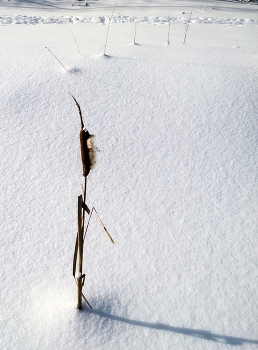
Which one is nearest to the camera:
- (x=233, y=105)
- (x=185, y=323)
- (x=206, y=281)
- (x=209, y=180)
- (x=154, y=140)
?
(x=185, y=323)

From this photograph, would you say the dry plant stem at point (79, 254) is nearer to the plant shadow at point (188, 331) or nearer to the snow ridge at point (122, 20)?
the plant shadow at point (188, 331)

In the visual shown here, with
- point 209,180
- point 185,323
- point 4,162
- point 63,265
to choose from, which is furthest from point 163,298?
point 4,162

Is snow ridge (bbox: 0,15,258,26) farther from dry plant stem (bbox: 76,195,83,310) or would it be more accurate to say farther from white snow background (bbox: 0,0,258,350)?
dry plant stem (bbox: 76,195,83,310)

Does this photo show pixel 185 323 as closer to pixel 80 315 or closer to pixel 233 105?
pixel 80 315

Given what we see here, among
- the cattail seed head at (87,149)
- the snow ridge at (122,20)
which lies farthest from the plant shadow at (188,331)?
the snow ridge at (122,20)

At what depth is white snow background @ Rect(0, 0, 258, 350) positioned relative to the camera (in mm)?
1139

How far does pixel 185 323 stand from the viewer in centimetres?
114

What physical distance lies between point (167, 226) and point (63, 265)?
1.77 feet

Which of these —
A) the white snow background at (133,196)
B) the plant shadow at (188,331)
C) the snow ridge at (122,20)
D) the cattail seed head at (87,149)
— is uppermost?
the snow ridge at (122,20)

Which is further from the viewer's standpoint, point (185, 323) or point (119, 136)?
point (119, 136)

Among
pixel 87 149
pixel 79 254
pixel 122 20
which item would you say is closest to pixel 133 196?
pixel 79 254

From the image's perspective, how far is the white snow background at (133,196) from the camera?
1139 millimetres

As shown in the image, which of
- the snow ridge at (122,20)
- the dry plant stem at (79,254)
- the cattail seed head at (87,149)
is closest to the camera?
the cattail seed head at (87,149)

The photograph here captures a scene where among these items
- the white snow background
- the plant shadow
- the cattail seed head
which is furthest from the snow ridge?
the plant shadow
